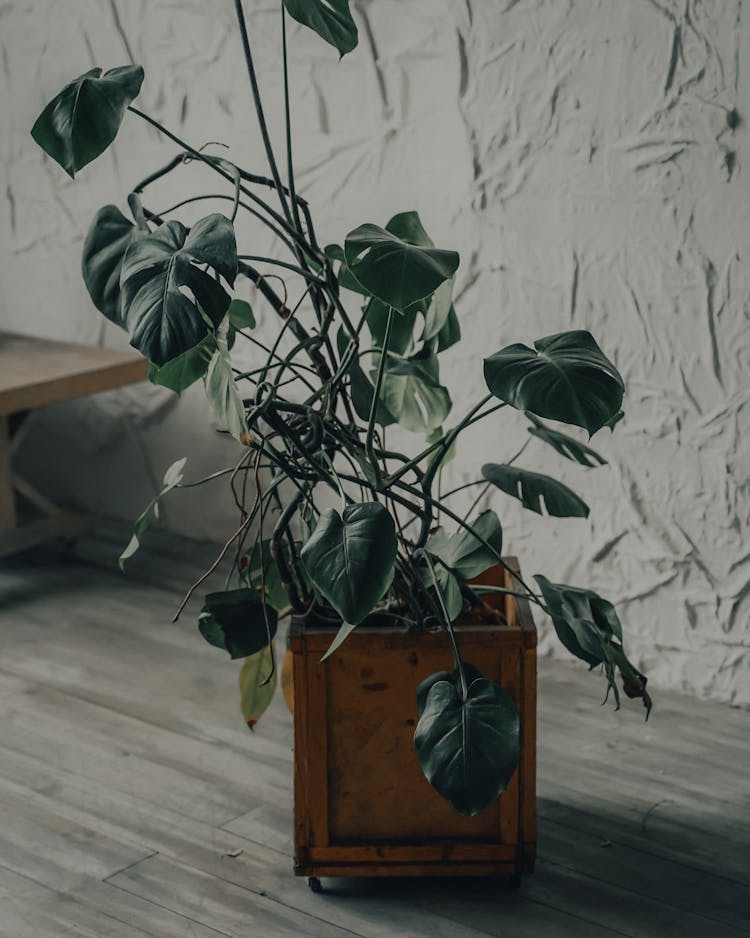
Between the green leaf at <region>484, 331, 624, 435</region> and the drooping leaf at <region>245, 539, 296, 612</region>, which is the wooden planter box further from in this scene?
the green leaf at <region>484, 331, 624, 435</region>

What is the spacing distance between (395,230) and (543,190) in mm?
763

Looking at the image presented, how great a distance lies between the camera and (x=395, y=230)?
1484 millimetres

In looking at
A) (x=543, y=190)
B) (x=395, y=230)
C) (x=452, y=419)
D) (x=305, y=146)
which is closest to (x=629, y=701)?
(x=452, y=419)

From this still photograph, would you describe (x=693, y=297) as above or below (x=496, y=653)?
above

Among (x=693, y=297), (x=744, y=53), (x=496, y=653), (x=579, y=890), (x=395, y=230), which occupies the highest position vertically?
(x=744, y=53)

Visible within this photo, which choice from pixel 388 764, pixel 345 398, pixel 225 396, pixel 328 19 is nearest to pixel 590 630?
pixel 388 764

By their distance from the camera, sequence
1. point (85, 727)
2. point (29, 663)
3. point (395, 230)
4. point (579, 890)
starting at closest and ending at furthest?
point (395, 230), point (579, 890), point (85, 727), point (29, 663)

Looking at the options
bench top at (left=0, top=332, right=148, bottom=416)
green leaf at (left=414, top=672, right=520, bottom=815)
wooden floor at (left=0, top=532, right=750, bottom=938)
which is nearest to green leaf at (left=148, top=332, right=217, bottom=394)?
green leaf at (left=414, top=672, right=520, bottom=815)

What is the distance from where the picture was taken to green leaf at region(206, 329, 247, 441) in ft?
4.26

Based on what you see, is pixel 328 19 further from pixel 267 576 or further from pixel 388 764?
pixel 388 764

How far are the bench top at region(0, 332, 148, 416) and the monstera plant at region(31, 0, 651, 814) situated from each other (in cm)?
97

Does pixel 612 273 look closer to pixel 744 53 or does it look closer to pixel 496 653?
pixel 744 53

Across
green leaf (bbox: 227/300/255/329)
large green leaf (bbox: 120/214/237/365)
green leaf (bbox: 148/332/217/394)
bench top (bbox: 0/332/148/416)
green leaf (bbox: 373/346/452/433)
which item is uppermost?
large green leaf (bbox: 120/214/237/365)

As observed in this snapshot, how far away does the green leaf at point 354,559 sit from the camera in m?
1.27
